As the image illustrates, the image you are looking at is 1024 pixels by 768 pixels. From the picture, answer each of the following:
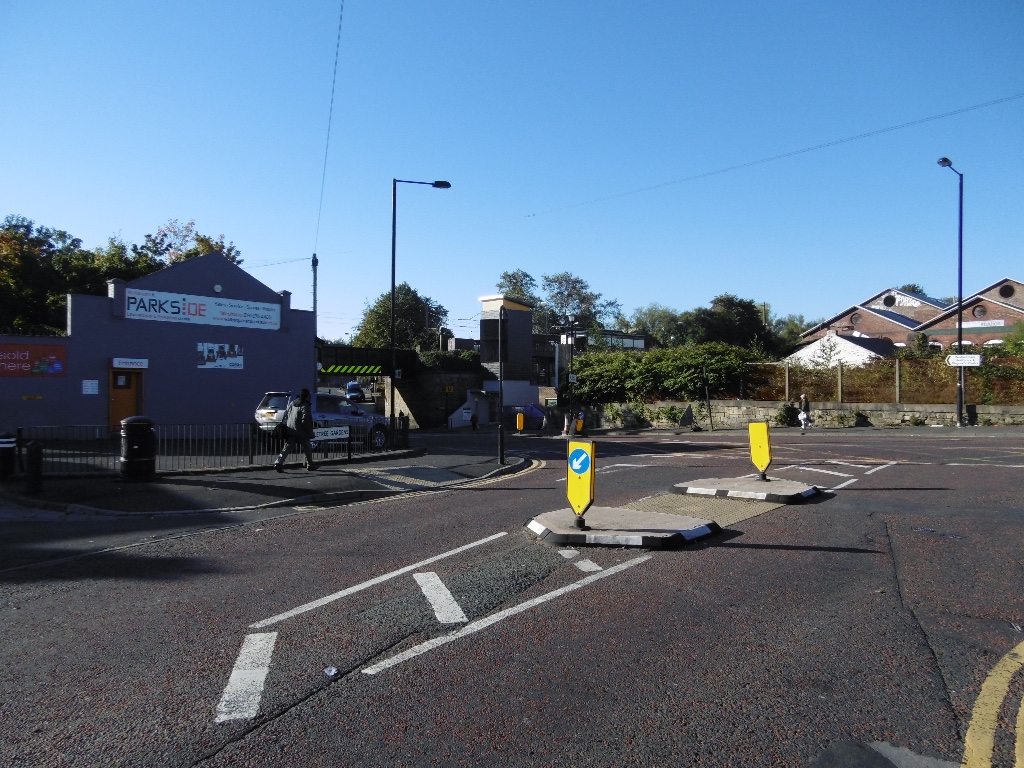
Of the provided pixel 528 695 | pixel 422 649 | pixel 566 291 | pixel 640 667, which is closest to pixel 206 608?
pixel 422 649

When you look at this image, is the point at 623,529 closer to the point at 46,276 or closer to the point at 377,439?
the point at 377,439

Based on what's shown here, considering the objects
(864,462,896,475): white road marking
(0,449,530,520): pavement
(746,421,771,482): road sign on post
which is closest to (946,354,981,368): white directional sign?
(864,462,896,475): white road marking

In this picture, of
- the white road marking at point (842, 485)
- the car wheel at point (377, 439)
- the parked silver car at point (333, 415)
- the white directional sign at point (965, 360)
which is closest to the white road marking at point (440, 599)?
the white road marking at point (842, 485)

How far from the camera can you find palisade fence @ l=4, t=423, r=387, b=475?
14773mm

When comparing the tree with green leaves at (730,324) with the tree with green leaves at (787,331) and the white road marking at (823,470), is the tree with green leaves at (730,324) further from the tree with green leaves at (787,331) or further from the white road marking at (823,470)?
the white road marking at (823,470)

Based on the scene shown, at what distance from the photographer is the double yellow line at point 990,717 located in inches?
140

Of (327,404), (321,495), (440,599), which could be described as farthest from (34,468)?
(440,599)

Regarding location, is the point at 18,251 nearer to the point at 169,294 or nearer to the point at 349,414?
the point at 169,294

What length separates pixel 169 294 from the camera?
24.0 metres

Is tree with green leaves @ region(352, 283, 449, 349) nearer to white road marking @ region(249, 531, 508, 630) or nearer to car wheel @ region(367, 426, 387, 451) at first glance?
car wheel @ region(367, 426, 387, 451)

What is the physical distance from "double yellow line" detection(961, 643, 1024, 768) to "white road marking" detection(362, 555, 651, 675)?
2.98 metres

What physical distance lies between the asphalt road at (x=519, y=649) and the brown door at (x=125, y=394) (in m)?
15.2

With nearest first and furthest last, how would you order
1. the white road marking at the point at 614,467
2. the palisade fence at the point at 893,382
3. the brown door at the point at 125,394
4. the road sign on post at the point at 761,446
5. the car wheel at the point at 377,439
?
the road sign on post at the point at 761,446 < the white road marking at the point at 614,467 < the car wheel at the point at 377,439 < the brown door at the point at 125,394 < the palisade fence at the point at 893,382

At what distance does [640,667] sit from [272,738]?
7.08ft
